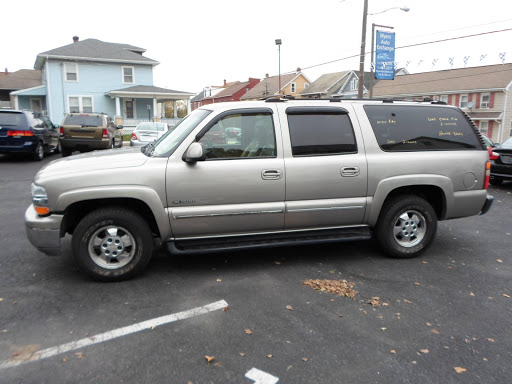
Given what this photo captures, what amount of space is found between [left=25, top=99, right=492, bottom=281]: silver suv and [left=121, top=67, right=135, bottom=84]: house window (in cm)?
3023

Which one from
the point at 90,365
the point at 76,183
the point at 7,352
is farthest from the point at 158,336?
the point at 76,183

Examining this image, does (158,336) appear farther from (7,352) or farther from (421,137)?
(421,137)

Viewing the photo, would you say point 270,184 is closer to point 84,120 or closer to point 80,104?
point 84,120

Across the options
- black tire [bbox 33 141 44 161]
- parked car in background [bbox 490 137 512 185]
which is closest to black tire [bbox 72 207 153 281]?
parked car in background [bbox 490 137 512 185]

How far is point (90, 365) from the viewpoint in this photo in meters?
2.97

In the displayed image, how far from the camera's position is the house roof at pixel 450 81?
38.1 metres

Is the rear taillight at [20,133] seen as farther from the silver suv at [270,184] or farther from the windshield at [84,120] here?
the silver suv at [270,184]

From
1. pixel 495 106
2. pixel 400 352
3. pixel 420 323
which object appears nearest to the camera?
pixel 400 352

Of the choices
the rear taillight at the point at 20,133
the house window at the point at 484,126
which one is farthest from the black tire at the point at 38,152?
the house window at the point at 484,126

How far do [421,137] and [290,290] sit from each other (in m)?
2.56

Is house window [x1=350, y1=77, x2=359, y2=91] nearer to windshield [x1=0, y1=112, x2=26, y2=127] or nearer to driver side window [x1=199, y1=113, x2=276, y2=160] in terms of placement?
windshield [x1=0, y1=112, x2=26, y2=127]

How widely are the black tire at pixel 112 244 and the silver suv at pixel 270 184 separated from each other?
1cm

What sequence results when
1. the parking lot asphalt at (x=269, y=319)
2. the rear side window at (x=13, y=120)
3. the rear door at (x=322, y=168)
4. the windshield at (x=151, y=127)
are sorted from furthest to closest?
the windshield at (x=151, y=127), the rear side window at (x=13, y=120), the rear door at (x=322, y=168), the parking lot asphalt at (x=269, y=319)

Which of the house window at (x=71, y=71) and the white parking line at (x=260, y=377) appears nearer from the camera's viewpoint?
the white parking line at (x=260, y=377)
